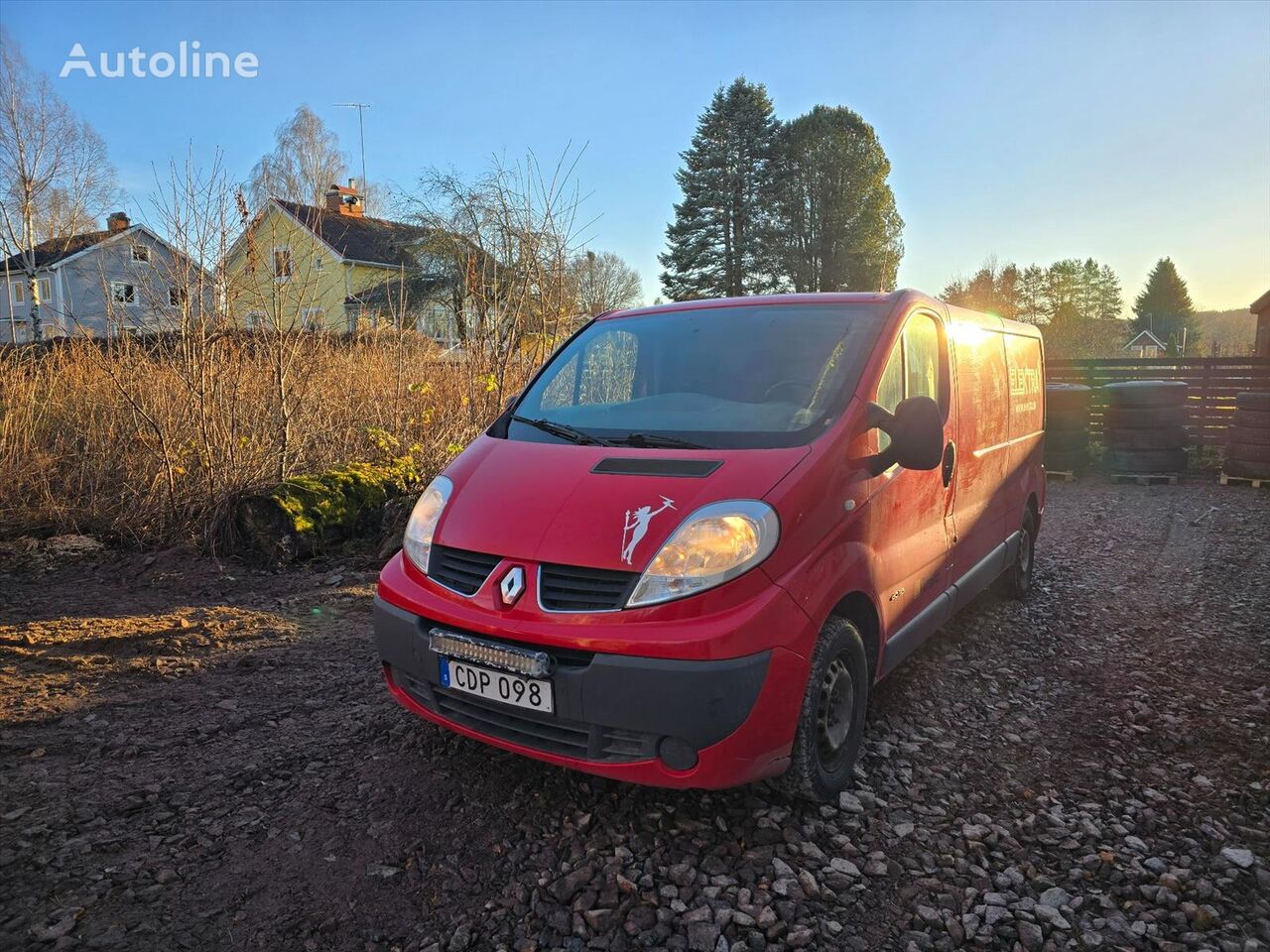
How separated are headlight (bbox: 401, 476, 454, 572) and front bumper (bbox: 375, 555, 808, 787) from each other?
41 cm

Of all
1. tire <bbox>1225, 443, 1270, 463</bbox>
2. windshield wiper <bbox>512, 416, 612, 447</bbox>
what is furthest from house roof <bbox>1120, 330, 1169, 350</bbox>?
windshield wiper <bbox>512, 416, 612, 447</bbox>

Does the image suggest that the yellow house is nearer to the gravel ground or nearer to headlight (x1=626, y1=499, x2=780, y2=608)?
the gravel ground

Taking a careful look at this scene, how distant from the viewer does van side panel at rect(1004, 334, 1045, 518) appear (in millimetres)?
4777

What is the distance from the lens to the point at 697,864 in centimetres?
235

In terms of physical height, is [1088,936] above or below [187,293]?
below

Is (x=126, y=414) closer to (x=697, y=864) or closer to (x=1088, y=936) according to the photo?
(x=697, y=864)

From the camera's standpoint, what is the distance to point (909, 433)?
273cm

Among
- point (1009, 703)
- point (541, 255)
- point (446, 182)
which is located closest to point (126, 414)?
point (541, 255)

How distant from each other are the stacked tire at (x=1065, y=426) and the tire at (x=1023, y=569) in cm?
749

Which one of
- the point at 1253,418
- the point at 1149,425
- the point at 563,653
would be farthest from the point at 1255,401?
the point at 563,653

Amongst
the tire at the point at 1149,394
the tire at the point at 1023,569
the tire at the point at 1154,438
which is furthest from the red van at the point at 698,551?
the tire at the point at 1154,438

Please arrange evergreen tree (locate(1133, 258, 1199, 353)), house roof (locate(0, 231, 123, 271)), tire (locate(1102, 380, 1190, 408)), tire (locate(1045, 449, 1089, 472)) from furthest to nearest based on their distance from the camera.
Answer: evergreen tree (locate(1133, 258, 1199, 353)) < house roof (locate(0, 231, 123, 271)) < tire (locate(1045, 449, 1089, 472)) < tire (locate(1102, 380, 1190, 408))

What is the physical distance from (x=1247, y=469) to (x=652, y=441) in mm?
11415

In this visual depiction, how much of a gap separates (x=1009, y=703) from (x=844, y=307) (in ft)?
7.00
